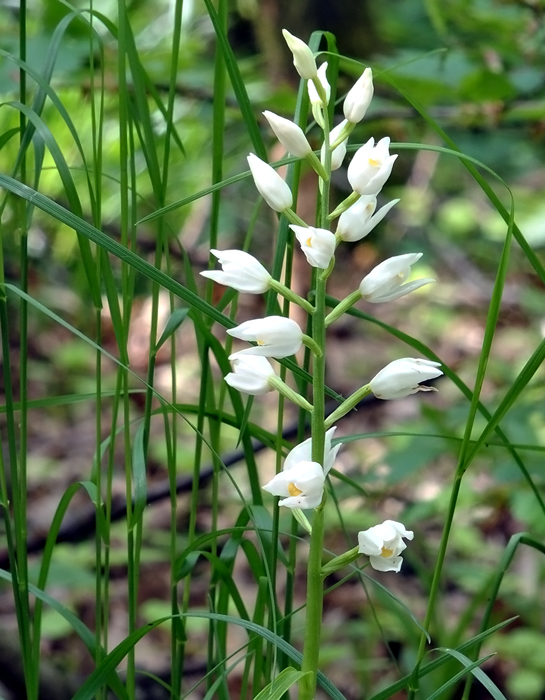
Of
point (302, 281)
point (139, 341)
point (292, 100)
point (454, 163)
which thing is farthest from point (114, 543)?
point (454, 163)

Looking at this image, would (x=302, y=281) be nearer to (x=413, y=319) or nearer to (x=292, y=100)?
(x=292, y=100)

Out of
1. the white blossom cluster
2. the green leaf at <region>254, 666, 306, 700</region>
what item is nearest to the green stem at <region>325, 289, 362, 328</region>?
the white blossom cluster

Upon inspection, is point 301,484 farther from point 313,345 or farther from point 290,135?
point 290,135

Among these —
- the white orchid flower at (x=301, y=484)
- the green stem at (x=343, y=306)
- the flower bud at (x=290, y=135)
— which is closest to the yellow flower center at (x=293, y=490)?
the white orchid flower at (x=301, y=484)

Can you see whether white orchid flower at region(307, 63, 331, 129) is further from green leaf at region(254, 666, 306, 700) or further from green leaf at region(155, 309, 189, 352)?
green leaf at region(254, 666, 306, 700)

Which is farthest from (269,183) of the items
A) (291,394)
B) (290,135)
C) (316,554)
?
(316,554)
